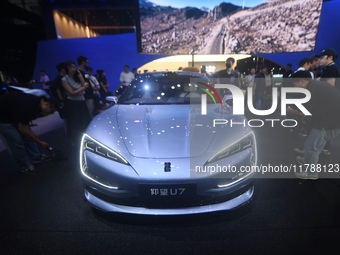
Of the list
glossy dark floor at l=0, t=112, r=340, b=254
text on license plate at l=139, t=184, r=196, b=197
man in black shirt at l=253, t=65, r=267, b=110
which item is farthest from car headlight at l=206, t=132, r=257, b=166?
man in black shirt at l=253, t=65, r=267, b=110

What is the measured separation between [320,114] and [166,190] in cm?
195

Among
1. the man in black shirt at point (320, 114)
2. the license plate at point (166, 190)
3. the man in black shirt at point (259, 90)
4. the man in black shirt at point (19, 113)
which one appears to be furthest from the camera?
the man in black shirt at point (259, 90)

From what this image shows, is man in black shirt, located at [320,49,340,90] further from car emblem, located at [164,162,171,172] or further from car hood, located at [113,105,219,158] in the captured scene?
car emblem, located at [164,162,171,172]

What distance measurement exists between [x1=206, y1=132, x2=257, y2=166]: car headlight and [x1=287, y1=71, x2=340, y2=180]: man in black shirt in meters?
1.02

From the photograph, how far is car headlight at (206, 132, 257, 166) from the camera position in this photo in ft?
5.59

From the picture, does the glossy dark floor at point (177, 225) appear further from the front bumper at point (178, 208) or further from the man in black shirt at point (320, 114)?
the man in black shirt at point (320, 114)

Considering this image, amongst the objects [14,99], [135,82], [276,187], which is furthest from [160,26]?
[276,187]

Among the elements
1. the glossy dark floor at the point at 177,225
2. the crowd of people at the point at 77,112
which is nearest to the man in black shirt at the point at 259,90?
the crowd of people at the point at 77,112

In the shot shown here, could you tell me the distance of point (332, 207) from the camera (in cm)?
219

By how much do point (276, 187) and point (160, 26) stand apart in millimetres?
9391

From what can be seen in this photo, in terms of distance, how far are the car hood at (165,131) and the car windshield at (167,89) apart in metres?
0.34

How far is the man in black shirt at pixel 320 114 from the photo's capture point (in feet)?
7.54

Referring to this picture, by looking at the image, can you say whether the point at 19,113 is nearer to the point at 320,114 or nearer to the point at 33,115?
the point at 33,115

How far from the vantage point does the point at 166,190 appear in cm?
155
